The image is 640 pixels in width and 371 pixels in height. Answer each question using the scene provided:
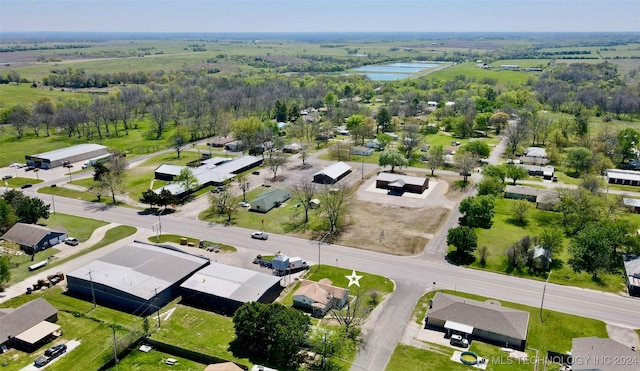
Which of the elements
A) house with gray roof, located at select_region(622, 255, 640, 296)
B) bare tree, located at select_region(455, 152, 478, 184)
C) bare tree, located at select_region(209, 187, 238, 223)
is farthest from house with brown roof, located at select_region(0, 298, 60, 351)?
bare tree, located at select_region(455, 152, 478, 184)

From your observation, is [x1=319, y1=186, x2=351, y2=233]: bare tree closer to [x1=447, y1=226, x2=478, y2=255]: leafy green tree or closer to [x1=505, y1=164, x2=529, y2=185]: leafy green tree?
[x1=447, y1=226, x2=478, y2=255]: leafy green tree

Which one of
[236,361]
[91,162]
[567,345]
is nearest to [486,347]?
[567,345]

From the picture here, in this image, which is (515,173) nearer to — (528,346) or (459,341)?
(528,346)

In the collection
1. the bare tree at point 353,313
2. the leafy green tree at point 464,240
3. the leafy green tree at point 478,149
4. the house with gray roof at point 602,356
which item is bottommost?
the bare tree at point 353,313

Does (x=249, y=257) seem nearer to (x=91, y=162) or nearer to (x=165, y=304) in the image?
(x=165, y=304)

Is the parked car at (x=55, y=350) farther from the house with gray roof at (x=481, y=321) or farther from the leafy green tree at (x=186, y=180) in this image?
the leafy green tree at (x=186, y=180)

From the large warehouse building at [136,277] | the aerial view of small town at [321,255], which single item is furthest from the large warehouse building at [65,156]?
the large warehouse building at [136,277]

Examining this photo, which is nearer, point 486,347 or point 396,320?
point 486,347
